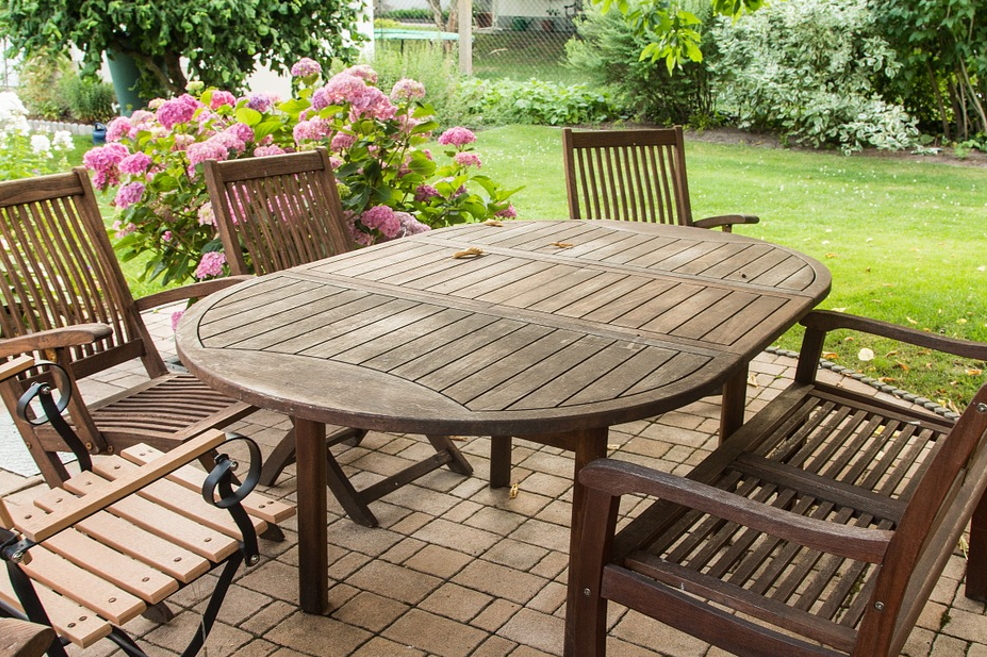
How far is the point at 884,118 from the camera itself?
10.4m

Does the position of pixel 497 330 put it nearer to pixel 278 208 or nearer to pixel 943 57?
pixel 278 208

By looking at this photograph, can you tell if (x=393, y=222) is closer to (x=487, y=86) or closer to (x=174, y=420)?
(x=174, y=420)

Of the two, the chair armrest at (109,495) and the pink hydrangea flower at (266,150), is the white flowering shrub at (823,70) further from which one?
the chair armrest at (109,495)

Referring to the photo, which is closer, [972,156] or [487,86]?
[972,156]

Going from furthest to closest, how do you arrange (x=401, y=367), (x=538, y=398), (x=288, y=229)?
(x=288, y=229) → (x=401, y=367) → (x=538, y=398)

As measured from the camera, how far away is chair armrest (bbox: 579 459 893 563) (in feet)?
5.30

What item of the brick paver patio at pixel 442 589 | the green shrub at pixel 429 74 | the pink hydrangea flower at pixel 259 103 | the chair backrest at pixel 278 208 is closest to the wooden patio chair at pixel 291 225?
the chair backrest at pixel 278 208

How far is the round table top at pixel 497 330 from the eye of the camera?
1.93 meters

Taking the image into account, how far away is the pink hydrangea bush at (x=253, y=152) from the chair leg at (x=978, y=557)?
2590 mm

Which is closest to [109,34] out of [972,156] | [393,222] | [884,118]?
[393,222]

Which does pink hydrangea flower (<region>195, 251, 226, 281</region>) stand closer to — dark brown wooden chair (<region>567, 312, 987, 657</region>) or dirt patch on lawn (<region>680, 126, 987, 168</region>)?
dark brown wooden chair (<region>567, 312, 987, 657</region>)

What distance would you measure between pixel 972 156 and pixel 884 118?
1.04 m

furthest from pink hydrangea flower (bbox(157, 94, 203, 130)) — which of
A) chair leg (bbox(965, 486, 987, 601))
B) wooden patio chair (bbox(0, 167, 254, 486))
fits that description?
chair leg (bbox(965, 486, 987, 601))

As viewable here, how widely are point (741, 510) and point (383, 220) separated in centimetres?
271
